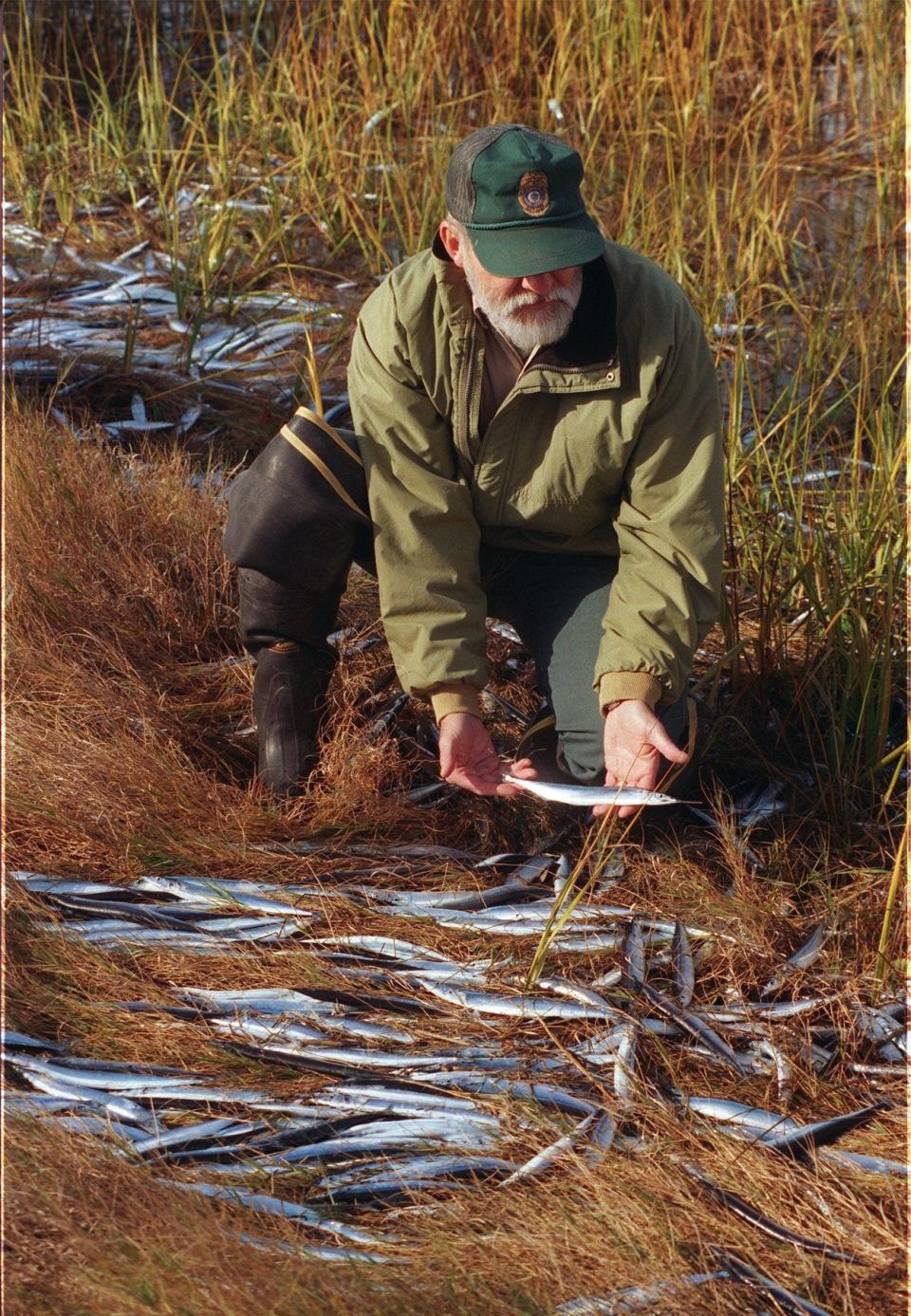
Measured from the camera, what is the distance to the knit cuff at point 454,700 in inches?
90.9

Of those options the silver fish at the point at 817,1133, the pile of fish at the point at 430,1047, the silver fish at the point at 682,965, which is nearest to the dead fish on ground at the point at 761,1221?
the pile of fish at the point at 430,1047

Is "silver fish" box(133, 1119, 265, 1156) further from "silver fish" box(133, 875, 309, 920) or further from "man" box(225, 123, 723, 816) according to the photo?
"man" box(225, 123, 723, 816)

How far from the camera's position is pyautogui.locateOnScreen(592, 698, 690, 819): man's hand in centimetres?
214

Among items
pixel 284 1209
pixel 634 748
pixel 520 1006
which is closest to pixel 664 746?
pixel 634 748

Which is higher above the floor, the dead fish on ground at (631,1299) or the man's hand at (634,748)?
the man's hand at (634,748)

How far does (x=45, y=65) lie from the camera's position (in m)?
5.49

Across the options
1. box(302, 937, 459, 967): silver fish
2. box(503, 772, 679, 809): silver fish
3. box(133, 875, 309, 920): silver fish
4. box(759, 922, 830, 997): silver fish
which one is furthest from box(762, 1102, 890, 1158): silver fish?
box(133, 875, 309, 920): silver fish

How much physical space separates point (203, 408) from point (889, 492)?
74.9 inches

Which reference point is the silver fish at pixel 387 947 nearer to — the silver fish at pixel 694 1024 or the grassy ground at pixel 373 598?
the grassy ground at pixel 373 598

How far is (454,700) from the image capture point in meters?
2.31

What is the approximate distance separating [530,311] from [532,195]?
18 cm

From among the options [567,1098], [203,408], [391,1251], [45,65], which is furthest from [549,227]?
[45,65]

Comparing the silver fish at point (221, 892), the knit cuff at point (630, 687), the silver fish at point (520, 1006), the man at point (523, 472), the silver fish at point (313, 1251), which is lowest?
the silver fish at point (520, 1006)

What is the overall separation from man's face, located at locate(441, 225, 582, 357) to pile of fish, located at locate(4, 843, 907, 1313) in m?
0.91
